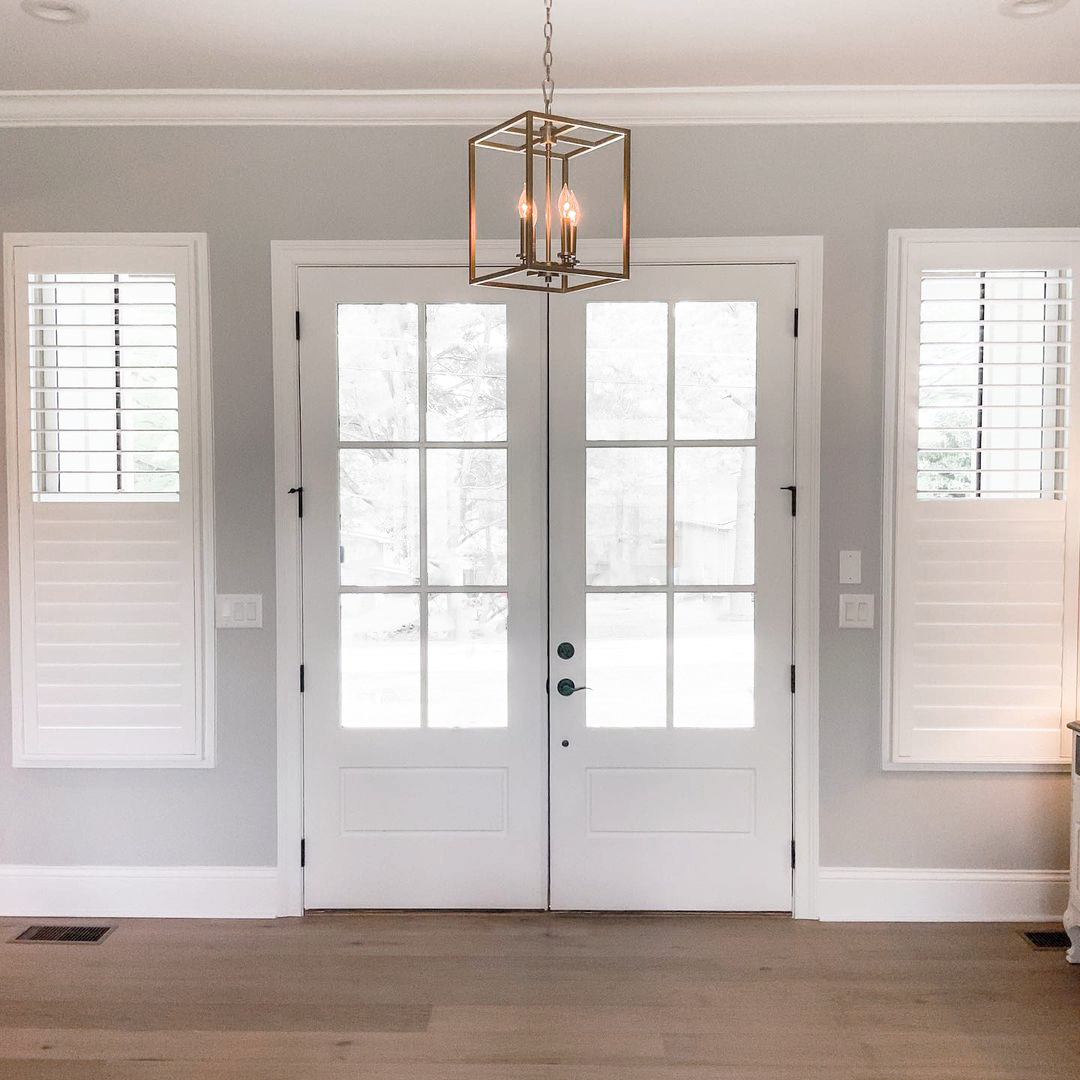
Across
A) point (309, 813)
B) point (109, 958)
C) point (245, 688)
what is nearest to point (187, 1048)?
point (109, 958)

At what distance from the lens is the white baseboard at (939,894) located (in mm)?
3379

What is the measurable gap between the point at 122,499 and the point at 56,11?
1.47 meters

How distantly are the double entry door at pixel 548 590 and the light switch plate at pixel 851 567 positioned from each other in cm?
21

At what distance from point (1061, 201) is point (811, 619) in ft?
5.27

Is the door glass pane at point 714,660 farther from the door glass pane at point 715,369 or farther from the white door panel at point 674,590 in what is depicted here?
the door glass pane at point 715,369

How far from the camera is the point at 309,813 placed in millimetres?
3428

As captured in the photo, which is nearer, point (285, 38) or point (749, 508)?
point (285, 38)

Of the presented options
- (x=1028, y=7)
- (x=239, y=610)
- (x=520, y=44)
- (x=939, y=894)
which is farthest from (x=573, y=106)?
(x=939, y=894)

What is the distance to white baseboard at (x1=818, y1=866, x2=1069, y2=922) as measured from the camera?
11.1 feet

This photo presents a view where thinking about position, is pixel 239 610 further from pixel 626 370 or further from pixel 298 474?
pixel 626 370

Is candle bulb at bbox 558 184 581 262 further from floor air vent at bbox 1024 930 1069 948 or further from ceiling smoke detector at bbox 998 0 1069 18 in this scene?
floor air vent at bbox 1024 930 1069 948

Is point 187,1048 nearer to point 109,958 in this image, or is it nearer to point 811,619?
point 109,958

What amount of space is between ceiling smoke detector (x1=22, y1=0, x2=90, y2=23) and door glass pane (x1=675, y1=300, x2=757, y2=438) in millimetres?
1940

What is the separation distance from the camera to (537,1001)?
2.84 m
